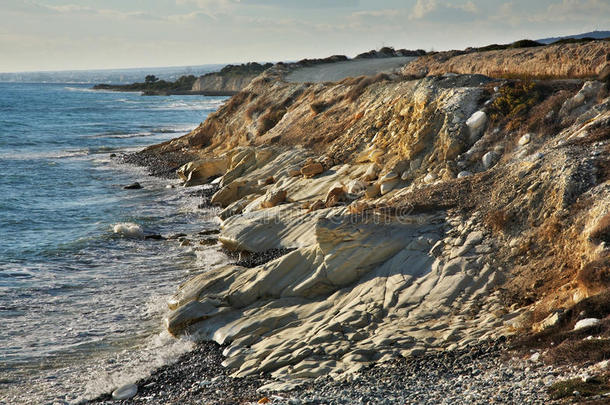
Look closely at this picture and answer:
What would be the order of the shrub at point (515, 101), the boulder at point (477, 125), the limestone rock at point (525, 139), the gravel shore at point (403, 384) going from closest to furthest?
1. the gravel shore at point (403, 384)
2. the limestone rock at point (525, 139)
3. the shrub at point (515, 101)
4. the boulder at point (477, 125)

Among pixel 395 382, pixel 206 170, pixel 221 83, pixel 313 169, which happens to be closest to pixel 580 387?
pixel 395 382

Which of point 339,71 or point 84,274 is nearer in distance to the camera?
point 84,274

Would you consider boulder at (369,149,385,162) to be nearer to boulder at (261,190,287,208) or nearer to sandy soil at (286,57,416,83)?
boulder at (261,190,287,208)

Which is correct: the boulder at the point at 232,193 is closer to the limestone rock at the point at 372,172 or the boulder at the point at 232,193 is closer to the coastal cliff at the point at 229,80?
the limestone rock at the point at 372,172

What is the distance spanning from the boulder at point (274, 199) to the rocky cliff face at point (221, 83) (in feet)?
310

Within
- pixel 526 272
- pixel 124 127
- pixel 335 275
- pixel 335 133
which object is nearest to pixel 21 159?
pixel 124 127

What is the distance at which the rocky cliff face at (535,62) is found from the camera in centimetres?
2012

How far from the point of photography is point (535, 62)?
75.1 feet

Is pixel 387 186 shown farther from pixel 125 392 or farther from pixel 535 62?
pixel 125 392

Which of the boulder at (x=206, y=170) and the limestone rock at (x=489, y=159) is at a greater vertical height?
the limestone rock at (x=489, y=159)

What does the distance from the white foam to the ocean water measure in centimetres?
17

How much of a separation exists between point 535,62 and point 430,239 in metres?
13.3

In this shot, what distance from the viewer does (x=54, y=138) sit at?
5319 centimetres

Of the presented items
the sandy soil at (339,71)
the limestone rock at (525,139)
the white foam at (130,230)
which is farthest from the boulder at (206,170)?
the limestone rock at (525,139)
